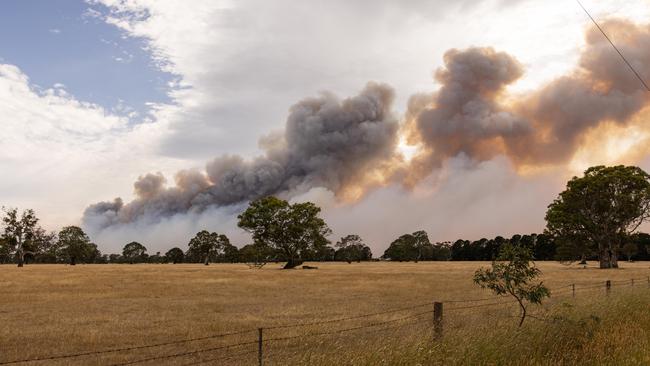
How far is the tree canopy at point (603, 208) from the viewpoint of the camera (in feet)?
241

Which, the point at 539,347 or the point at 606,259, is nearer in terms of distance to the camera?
the point at 539,347

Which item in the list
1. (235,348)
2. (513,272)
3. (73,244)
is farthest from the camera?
(73,244)

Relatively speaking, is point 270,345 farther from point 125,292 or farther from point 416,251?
point 416,251

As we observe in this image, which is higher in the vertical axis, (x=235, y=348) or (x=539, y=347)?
(x=539, y=347)

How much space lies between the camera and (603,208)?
75.1m

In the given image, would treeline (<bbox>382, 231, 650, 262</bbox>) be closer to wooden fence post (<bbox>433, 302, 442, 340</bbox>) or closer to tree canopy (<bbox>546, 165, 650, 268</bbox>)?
tree canopy (<bbox>546, 165, 650, 268</bbox>)

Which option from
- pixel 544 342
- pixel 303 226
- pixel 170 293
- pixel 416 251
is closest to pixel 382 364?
pixel 544 342

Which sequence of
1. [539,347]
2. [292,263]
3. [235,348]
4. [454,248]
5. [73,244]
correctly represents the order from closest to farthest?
[539,347]
[235,348]
[292,263]
[73,244]
[454,248]

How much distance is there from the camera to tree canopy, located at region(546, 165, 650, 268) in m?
73.4

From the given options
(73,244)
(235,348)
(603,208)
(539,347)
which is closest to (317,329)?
(235,348)

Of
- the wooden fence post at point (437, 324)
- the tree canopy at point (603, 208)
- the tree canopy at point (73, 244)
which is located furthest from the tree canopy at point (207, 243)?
the wooden fence post at point (437, 324)

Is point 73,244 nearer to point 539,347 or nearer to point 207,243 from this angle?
point 207,243

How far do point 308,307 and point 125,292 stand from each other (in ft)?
52.4

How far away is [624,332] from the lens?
1217 cm
